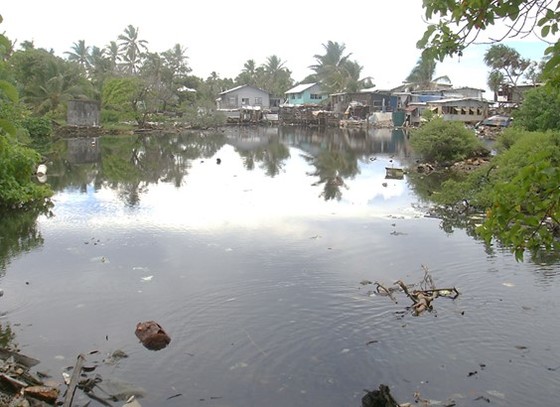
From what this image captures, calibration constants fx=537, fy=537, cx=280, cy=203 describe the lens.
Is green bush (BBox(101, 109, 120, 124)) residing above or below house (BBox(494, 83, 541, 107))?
below

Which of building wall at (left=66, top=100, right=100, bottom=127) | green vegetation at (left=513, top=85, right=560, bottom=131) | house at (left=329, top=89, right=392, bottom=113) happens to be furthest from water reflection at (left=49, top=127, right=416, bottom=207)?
house at (left=329, top=89, right=392, bottom=113)

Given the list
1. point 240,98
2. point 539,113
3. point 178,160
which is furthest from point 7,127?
point 240,98

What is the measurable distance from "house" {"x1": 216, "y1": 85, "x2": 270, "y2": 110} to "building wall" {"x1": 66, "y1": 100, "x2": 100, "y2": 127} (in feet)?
87.2

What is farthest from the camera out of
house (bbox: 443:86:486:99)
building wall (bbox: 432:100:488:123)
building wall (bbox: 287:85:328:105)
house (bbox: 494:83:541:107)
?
building wall (bbox: 287:85:328:105)

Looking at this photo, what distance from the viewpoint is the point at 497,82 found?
50875mm

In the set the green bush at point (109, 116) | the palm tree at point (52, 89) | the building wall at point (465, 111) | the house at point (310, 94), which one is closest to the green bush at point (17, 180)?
the palm tree at point (52, 89)

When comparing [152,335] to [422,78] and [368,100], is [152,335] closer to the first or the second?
[368,100]

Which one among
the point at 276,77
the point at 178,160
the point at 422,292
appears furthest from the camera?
the point at 276,77

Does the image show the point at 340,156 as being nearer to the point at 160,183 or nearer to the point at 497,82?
the point at 160,183

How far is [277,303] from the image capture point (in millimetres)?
7723

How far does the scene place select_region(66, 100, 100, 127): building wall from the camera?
145 feet

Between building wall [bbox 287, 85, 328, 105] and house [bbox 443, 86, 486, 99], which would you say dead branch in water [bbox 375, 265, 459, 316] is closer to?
house [bbox 443, 86, 486, 99]

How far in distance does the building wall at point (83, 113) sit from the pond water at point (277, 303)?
106ft

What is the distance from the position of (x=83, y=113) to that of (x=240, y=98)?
96.2 ft
